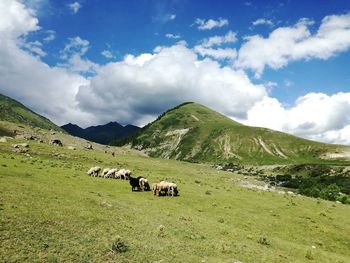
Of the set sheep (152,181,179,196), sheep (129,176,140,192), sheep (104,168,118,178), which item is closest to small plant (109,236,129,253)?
sheep (152,181,179,196)

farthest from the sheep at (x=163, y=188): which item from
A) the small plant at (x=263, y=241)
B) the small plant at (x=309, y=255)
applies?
the small plant at (x=309, y=255)

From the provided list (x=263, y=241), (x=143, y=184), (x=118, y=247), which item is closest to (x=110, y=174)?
(x=143, y=184)

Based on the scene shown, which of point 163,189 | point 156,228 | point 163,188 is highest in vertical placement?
point 163,188

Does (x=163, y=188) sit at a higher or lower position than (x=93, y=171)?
higher

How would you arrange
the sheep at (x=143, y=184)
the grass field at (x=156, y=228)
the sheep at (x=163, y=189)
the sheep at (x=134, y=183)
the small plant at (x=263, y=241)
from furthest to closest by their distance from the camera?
the sheep at (x=143, y=184), the sheep at (x=134, y=183), the sheep at (x=163, y=189), the small plant at (x=263, y=241), the grass field at (x=156, y=228)

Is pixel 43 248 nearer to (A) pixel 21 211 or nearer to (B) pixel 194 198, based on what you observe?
(A) pixel 21 211

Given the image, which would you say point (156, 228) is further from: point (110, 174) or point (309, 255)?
point (110, 174)

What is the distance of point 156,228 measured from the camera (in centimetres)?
2675

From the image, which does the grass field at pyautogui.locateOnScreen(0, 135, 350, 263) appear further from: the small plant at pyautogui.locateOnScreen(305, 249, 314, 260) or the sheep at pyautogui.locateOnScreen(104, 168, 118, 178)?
the sheep at pyautogui.locateOnScreen(104, 168, 118, 178)

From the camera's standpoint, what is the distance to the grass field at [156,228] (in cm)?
1977

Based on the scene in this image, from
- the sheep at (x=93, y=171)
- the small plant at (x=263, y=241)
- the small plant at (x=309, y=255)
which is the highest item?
the sheep at (x=93, y=171)

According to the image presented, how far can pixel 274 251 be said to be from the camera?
27.8 metres

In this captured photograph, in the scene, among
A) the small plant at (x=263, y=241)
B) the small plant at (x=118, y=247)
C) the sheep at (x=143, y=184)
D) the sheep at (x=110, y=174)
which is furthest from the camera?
the sheep at (x=110, y=174)

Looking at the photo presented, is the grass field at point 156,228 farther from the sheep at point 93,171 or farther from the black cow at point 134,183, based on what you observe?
the sheep at point 93,171
